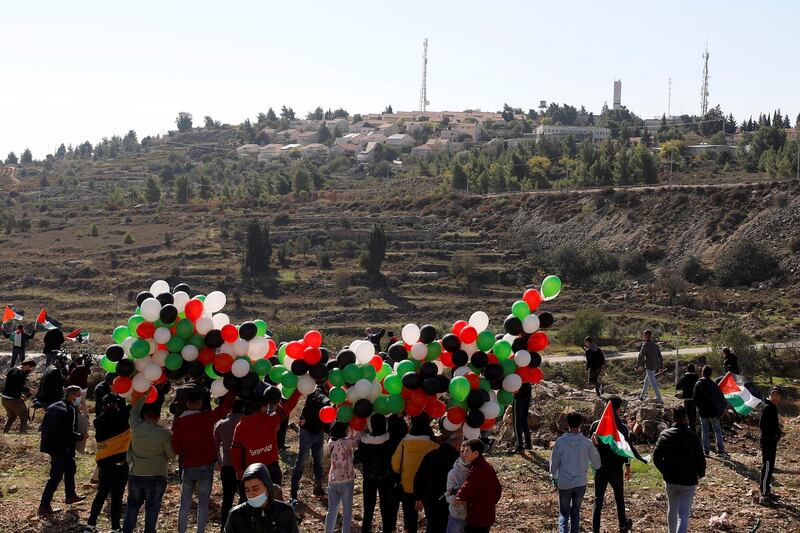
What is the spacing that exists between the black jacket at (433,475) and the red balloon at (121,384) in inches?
125

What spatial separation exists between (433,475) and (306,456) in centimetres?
254

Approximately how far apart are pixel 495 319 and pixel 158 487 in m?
38.6

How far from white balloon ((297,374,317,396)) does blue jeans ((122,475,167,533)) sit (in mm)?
1807

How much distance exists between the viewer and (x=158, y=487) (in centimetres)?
837

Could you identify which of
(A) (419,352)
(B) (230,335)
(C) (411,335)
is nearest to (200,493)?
(B) (230,335)

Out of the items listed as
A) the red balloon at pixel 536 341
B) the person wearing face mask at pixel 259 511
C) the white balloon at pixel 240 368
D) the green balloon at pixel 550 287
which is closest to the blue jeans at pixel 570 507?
the red balloon at pixel 536 341

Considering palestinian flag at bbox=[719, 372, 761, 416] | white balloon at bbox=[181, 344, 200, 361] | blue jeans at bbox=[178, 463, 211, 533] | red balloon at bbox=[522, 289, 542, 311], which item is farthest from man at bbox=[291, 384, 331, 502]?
palestinian flag at bbox=[719, 372, 761, 416]

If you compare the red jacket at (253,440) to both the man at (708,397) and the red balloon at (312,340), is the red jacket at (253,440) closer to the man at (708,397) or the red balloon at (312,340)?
the red balloon at (312,340)

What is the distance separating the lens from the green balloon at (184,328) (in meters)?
9.88

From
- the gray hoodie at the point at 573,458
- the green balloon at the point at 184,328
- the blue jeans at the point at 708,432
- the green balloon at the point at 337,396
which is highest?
the green balloon at the point at 184,328

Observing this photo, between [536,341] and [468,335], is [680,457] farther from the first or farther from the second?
[468,335]

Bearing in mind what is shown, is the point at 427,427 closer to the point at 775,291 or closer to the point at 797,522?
the point at 797,522

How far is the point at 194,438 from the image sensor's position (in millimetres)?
8312

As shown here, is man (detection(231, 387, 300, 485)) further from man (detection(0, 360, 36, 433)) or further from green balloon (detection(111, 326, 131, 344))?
man (detection(0, 360, 36, 433))
